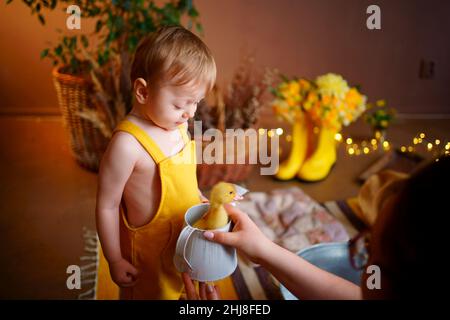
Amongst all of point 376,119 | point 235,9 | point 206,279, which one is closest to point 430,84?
point 235,9

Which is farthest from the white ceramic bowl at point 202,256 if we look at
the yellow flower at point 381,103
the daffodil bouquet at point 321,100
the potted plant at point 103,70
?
the yellow flower at point 381,103

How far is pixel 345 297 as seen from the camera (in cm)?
48

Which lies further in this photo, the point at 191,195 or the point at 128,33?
the point at 128,33

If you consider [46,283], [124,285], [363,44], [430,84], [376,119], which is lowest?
[46,283]

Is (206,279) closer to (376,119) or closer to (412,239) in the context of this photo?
(412,239)

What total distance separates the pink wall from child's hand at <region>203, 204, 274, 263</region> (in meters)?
0.35

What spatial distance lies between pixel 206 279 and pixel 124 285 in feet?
0.61

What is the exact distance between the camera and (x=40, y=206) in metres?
0.82

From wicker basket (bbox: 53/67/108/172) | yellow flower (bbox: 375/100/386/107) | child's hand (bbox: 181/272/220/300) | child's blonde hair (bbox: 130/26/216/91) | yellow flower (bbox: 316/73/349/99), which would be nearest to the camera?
child's blonde hair (bbox: 130/26/216/91)

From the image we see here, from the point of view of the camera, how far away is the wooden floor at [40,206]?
660 millimetres

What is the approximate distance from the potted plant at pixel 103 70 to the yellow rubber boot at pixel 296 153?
56 cm

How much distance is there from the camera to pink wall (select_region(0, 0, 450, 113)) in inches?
22.8

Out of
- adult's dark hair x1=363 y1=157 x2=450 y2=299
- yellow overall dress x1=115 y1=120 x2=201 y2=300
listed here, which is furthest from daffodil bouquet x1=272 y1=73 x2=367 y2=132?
adult's dark hair x1=363 y1=157 x2=450 y2=299

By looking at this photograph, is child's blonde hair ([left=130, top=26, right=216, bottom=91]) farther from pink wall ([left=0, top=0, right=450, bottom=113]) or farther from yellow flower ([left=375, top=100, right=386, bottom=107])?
yellow flower ([left=375, top=100, right=386, bottom=107])
